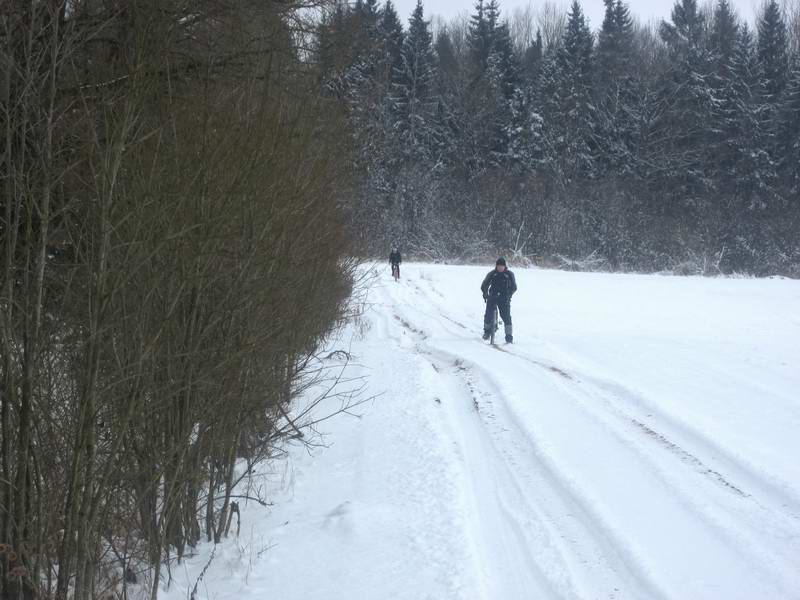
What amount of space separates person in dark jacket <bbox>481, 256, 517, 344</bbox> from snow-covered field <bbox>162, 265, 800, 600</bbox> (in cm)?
154

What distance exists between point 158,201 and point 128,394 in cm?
103

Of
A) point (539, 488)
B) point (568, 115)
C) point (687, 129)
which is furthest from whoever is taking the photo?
point (568, 115)

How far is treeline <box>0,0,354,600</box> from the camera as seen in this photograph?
3.15 metres

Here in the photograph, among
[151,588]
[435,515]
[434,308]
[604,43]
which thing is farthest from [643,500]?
[604,43]

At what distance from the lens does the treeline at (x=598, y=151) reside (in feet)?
132

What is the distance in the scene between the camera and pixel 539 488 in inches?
245

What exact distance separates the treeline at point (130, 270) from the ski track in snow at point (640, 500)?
2.41 meters

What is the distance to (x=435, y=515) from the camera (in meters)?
5.69

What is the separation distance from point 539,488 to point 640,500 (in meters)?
0.89

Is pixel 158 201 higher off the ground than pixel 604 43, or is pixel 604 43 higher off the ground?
pixel 604 43

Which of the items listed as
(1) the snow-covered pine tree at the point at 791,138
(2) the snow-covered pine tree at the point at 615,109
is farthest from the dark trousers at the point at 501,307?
(1) the snow-covered pine tree at the point at 791,138

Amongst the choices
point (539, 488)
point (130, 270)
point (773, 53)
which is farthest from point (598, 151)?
point (130, 270)

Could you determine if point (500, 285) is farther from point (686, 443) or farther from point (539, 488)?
point (539, 488)

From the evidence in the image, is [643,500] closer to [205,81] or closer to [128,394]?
[128,394]
